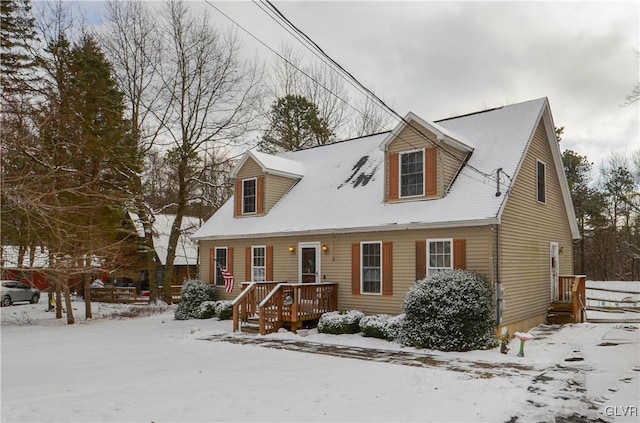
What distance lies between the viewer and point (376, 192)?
15.4m

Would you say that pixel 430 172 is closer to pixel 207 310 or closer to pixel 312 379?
pixel 312 379

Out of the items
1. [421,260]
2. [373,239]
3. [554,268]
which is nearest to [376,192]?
[373,239]

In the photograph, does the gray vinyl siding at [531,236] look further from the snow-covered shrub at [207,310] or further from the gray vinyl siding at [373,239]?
the snow-covered shrub at [207,310]

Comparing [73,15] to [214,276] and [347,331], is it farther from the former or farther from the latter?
[347,331]

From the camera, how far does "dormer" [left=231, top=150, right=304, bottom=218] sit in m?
18.2

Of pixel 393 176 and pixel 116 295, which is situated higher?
pixel 393 176

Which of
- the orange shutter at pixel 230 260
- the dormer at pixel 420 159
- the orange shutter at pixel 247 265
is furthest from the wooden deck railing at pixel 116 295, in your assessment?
the dormer at pixel 420 159

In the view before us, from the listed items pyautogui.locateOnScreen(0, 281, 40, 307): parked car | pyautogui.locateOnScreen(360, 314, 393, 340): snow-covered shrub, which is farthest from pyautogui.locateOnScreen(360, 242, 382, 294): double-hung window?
pyautogui.locateOnScreen(0, 281, 40, 307): parked car

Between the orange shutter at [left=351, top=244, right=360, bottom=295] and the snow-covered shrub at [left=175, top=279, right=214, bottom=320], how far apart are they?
6.88 metres

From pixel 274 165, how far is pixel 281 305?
6479 mm

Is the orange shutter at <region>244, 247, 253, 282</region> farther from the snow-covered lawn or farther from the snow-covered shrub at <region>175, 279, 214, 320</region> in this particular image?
the snow-covered lawn

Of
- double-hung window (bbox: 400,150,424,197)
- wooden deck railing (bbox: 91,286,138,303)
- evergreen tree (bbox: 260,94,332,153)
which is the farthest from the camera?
evergreen tree (bbox: 260,94,332,153)

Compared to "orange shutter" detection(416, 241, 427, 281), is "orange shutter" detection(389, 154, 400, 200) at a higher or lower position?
higher

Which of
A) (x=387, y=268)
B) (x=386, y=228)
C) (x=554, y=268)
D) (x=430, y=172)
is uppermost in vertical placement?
(x=430, y=172)
